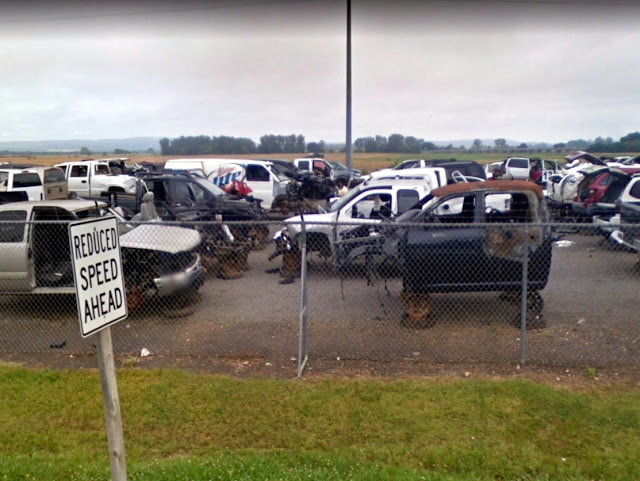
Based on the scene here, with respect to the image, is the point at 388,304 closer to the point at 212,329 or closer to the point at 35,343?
the point at 212,329

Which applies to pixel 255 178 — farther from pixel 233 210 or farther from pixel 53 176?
pixel 53 176

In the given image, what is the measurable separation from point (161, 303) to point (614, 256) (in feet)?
25.0

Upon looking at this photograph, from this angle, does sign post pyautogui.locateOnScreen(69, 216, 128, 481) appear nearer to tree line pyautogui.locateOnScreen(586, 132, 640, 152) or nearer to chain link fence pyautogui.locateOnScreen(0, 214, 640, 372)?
chain link fence pyautogui.locateOnScreen(0, 214, 640, 372)

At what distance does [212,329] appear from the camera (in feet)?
21.3

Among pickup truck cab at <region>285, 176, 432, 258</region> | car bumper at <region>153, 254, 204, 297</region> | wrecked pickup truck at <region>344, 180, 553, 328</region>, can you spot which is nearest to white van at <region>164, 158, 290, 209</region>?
pickup truck cab at <region>285, 176, 432, 258</region>

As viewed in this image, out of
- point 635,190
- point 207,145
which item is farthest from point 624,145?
point 635,190

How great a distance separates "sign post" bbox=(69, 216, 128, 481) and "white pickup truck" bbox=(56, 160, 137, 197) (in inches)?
796

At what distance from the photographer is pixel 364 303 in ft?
21.5

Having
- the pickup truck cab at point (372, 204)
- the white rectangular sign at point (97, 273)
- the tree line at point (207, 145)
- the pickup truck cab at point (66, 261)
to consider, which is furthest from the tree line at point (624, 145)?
the white rectangular sign at point (97, 273)

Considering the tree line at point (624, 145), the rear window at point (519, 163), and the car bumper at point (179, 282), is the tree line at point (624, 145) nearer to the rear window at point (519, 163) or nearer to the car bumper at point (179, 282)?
the rear window at point (519, 163)

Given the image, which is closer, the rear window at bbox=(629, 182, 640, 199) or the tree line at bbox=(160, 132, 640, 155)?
the rear window at bbox=(629, 182, 640, 199)

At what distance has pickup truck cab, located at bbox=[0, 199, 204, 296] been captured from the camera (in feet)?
22.7

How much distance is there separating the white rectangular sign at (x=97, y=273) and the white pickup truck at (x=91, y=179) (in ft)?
66.3

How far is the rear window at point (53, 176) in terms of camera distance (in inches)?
661
